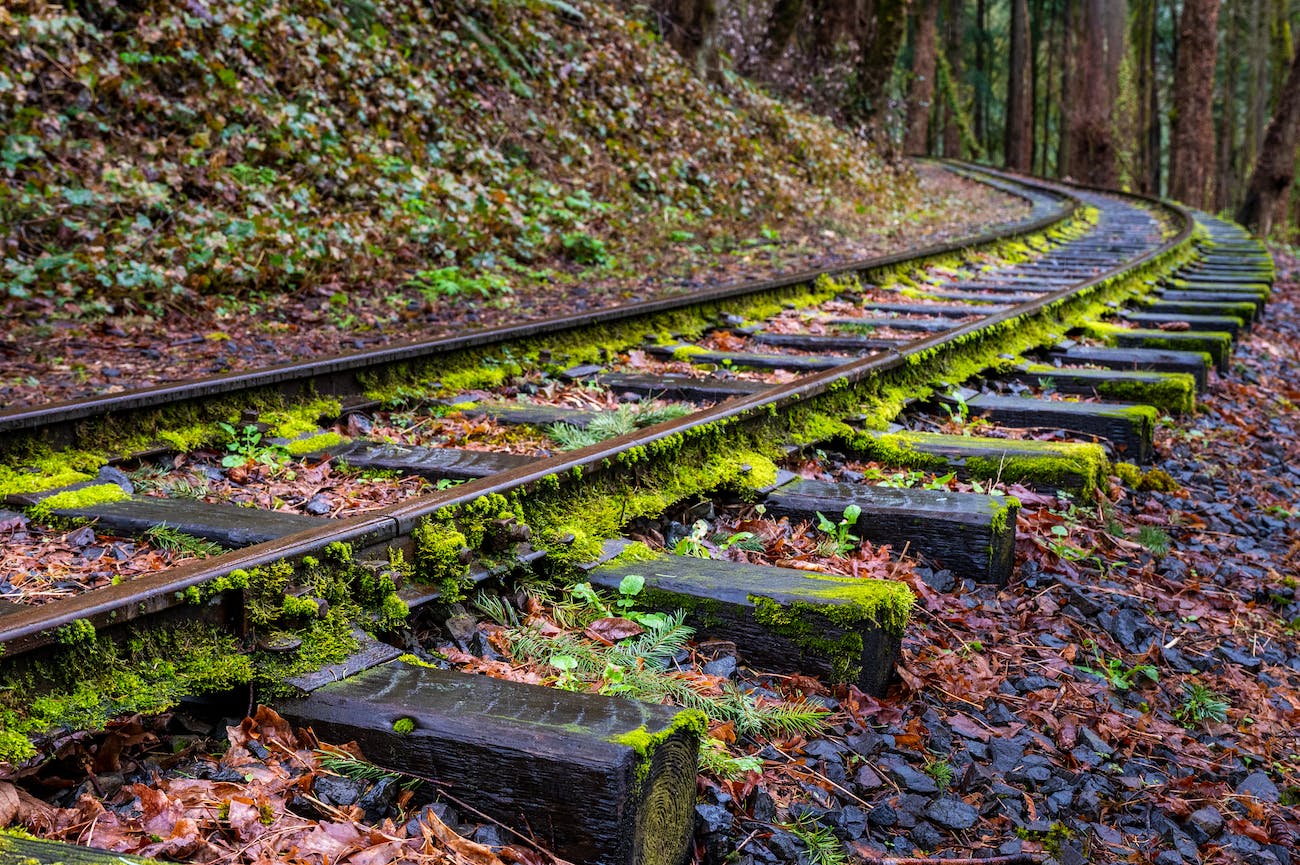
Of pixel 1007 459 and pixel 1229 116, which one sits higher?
pixel 1229 116

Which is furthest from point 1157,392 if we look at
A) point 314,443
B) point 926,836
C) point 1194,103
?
point 1194,103

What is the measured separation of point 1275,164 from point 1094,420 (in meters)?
16.5

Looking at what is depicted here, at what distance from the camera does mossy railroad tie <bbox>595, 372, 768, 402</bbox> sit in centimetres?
462

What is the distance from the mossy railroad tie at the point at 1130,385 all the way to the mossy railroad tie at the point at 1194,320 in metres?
2.06

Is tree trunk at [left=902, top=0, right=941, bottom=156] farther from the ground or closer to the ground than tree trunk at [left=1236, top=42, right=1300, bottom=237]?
farther from the ground

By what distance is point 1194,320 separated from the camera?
7.14 m

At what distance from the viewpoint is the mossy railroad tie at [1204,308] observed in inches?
299

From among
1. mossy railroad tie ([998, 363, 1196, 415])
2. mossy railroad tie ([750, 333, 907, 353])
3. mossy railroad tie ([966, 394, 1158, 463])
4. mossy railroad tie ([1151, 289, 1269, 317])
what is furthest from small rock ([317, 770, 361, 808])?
mossy railroad tie ([1151, 289, 1269, 317])

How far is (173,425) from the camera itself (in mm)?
3906

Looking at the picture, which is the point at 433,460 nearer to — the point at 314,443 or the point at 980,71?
the point at 314,443

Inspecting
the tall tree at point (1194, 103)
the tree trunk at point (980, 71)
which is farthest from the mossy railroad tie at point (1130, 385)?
the tree trunk at point (980, 71)

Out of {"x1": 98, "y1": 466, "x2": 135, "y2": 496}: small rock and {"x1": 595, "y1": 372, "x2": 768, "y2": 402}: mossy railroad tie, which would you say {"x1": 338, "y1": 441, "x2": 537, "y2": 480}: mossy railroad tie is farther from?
{"x1": 595, "y1": 372, "x2": 768, "y2": 402}: mossy railroad tie

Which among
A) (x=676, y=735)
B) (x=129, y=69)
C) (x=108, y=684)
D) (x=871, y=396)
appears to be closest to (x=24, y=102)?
(x=129, y=69)

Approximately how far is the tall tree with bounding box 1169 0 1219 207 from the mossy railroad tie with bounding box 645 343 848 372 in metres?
20.2
